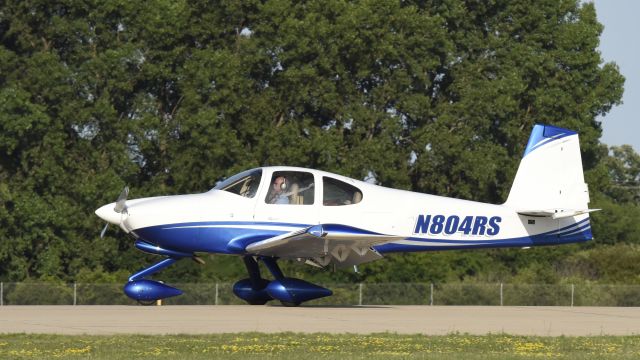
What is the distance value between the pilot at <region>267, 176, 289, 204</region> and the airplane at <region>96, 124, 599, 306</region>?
15mm

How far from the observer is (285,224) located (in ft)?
60.9

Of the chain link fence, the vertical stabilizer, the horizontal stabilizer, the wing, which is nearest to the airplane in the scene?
the wing

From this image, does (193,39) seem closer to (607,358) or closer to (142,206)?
(142,206)

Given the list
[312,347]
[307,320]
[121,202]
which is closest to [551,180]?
[307,320]

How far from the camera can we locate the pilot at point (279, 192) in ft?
60.7

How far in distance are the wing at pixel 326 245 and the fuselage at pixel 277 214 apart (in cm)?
19

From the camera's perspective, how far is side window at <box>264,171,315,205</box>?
729 inches

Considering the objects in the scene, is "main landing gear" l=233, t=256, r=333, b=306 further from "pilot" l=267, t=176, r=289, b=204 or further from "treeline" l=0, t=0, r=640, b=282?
"treeline" l=0, t=0, r=640, b=282

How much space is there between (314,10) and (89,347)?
2932 cm

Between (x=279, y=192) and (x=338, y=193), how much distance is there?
0.89 meters

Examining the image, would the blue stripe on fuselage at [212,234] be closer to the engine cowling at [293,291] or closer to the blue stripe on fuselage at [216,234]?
the blue stripe on fuselage at [216,234]

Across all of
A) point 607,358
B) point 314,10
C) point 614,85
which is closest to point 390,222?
point 607,358

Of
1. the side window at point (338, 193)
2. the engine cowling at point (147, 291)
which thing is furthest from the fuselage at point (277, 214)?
the engine cowling at point (147, 291)

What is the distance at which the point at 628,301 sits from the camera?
28.0 metres
